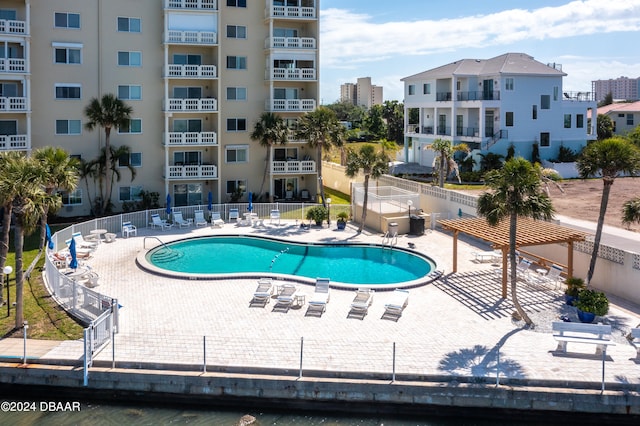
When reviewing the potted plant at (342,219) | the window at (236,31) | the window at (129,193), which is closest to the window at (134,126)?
the window at (129,193)

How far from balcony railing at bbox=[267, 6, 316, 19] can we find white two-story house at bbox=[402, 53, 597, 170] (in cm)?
1844

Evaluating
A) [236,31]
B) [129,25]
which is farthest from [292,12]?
[129,25]

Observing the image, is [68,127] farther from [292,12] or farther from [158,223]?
[292,12]

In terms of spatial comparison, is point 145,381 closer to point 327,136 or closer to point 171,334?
point 171,334

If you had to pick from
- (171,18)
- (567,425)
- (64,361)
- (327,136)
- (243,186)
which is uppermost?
(171,18)

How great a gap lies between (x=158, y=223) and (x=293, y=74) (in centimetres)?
1504

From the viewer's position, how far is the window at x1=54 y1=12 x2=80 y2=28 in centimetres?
3944

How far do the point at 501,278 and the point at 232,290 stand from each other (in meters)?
11.0

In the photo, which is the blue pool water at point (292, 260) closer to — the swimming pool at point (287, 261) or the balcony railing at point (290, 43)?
the swimming pool at point (287, 261)

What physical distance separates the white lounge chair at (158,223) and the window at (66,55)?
11.8m

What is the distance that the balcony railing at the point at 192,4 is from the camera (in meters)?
41.2

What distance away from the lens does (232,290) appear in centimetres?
2481

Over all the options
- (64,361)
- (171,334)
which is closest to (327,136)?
(171,334)

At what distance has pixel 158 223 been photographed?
36469 mm
